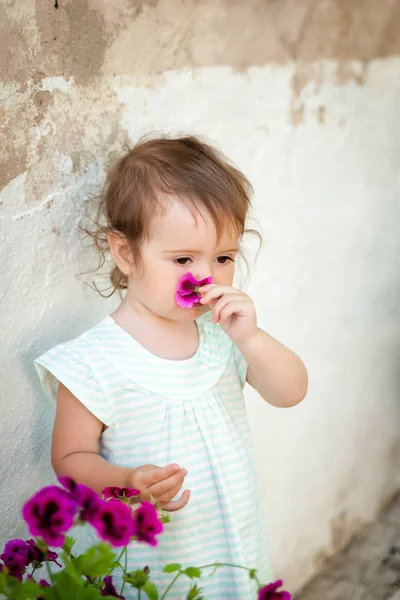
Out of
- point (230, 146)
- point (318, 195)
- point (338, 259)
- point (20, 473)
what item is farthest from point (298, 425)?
point (20, 473)

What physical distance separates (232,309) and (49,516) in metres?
0.59

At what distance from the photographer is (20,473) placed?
1.51 meters

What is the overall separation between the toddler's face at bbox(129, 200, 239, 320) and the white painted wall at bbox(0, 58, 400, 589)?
0.67 ft

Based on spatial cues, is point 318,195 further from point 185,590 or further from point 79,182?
point 185,590

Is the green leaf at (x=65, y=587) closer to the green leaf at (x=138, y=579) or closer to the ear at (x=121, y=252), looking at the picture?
the green leaf at (x=138, y=579)

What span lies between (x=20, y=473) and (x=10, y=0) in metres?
0.88

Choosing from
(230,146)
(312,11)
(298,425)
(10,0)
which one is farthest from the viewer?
(298,425)

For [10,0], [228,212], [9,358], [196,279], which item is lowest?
[9,358]

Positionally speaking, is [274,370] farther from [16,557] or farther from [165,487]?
[16,557]

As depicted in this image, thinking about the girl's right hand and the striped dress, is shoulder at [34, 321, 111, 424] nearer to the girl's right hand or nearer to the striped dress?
the striped dress

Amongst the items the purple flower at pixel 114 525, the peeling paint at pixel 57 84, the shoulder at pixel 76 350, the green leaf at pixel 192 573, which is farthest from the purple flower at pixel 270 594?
the peeling paint at pixel 57 84

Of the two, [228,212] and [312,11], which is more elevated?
[312,11]

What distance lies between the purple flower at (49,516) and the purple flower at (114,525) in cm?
4

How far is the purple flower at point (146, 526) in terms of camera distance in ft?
3.33
